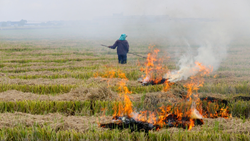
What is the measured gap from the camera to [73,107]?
531 cm

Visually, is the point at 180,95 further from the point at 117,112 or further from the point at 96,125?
the point at 96,125

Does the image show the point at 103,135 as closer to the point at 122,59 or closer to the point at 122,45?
the point at 122,45

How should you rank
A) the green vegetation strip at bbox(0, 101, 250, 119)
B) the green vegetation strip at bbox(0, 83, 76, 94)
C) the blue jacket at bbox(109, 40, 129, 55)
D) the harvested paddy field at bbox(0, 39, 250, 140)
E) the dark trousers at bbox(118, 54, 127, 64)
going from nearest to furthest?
1. the harvested paddy field at bbox(0, 39, 250, 140)
2. the green vegetation strip at bbox(0, 101, 250, 119)
3. the green vegetation strip at bbox(0, 83, 76, 94)
4. the blue jacket at bbox(109, 40, 129, 55)
5. the dark trousers at bbox(118, 54, 127, 64)

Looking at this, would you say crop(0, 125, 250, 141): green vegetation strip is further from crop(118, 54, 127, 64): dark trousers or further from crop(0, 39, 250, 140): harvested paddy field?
crop(118, 54, 127, 64): dark trousers

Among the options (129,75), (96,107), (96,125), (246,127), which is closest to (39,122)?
(96,125)

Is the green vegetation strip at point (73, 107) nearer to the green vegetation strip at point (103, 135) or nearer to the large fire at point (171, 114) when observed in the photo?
the large fire at point (171, 114)

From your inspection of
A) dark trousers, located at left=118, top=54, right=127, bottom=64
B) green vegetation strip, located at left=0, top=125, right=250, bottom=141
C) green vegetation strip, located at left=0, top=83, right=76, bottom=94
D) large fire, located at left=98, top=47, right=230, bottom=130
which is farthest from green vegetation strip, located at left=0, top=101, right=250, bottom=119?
dark trousers, located at left=118, top=54, right=127, bottom=64

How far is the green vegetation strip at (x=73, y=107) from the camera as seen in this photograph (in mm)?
5123

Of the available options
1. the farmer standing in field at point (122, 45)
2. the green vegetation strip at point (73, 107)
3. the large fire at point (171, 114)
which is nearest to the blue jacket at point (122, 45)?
the farmer standing in field at point (122, 45)

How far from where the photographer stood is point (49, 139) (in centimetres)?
348

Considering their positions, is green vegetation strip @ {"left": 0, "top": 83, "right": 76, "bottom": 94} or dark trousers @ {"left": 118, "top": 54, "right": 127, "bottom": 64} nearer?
green vegetation strip @ {"left": 0, "top": 83, "right": 76, "bottom": 94}

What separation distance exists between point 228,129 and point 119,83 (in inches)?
173

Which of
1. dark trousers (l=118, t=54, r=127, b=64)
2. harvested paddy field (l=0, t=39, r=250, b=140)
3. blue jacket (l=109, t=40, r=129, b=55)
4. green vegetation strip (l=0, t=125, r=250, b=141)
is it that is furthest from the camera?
dark trousers (l=118, t=54, r=127, b=64)

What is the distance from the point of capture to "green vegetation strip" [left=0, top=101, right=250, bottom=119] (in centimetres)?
512
